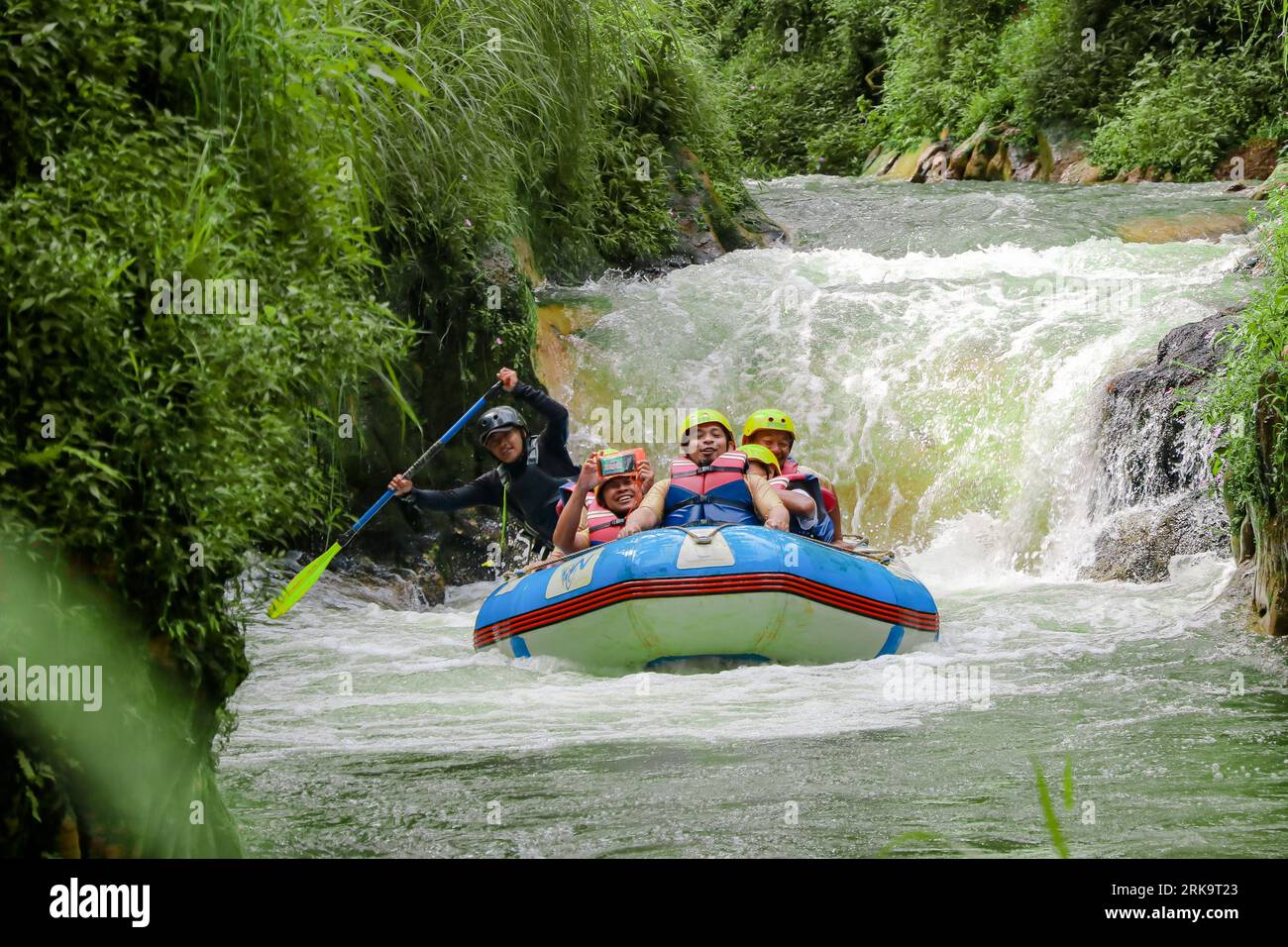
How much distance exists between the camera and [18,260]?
7.73 feet

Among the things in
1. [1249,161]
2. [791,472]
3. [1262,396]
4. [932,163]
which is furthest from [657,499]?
[932,163]

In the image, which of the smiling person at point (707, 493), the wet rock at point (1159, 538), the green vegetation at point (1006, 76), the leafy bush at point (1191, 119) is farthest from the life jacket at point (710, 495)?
the leafy bush at point (1191, 119)

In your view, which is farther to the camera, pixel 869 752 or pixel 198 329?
pixel 869 752

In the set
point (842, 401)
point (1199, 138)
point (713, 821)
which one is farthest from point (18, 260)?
point (1199, 138)

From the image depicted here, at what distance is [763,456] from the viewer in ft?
24.0

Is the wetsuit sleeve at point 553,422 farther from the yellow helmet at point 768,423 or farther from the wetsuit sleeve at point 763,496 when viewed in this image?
the wetsuit sleeve at point 763,496

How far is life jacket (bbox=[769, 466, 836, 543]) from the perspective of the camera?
7.11m

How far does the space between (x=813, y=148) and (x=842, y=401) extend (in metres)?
14.6

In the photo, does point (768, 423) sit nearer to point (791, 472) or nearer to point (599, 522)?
point (791, 472)

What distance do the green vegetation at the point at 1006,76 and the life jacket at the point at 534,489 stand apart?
747 centimetres

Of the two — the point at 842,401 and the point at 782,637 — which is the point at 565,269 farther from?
the point at 782,637

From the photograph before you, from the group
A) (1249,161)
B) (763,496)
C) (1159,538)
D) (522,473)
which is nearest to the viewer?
(763,496)

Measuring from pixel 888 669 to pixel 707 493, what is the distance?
1.21m

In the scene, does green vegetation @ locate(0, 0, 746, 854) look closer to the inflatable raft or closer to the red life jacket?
the inflatable raft
